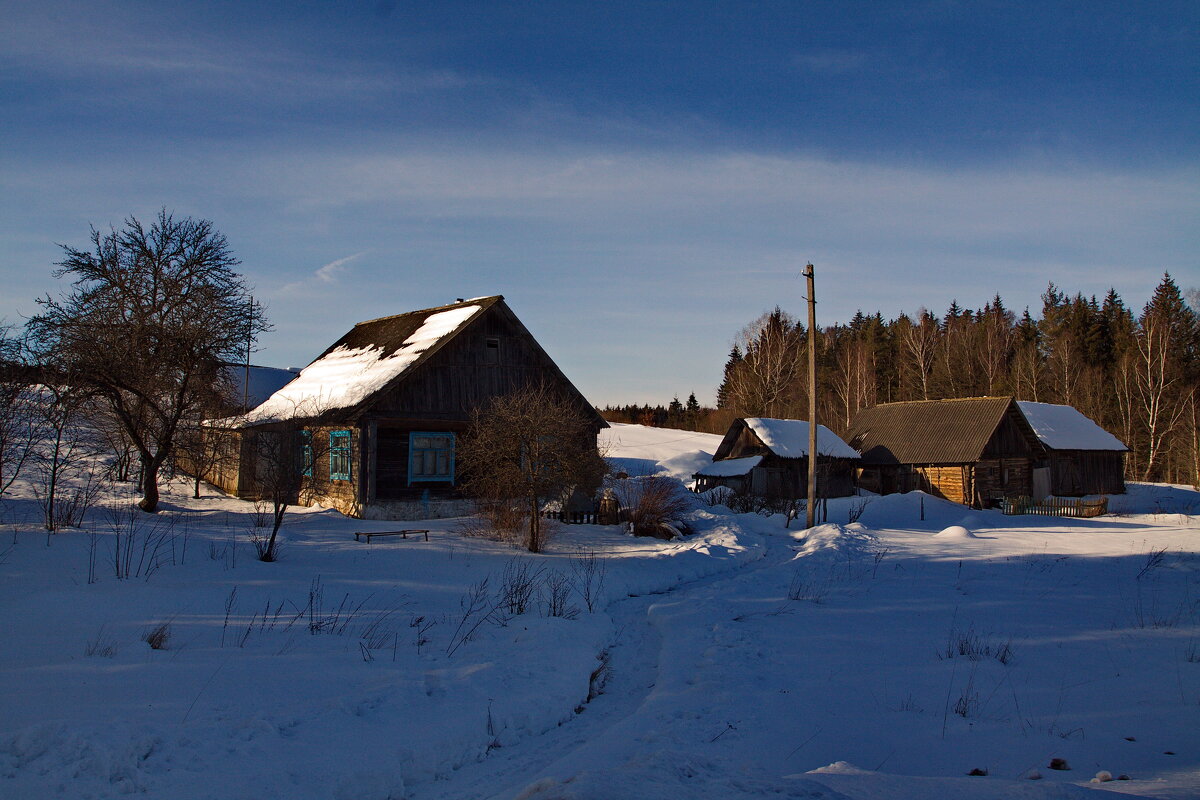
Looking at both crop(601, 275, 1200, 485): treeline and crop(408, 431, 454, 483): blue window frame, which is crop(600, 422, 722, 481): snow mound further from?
crop(408, 431, 454, 483): blue window frame

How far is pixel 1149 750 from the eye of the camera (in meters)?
5.15

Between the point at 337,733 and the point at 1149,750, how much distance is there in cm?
589

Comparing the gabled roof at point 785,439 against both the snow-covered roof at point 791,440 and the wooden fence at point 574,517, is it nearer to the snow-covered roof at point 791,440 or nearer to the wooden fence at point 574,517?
the snow-covered roof at point 791,440

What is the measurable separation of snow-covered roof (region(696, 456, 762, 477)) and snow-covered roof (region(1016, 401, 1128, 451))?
1600 centimetres

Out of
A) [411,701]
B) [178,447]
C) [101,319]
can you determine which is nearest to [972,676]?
[411,701]

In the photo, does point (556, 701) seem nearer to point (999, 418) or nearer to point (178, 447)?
point (178, 447)

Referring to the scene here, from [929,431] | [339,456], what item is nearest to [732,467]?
[929,431]

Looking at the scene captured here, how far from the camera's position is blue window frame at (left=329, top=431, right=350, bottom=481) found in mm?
20234

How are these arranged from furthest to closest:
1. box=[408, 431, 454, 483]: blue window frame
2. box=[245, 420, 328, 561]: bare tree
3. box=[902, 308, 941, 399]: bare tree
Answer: box=[902, 308, 941, 399]: bare tree < box=[408, 431, 454, 483]: blue window frame < box=[245, 420, 328, 561]: bare tree

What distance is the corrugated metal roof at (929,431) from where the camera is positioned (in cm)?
3488

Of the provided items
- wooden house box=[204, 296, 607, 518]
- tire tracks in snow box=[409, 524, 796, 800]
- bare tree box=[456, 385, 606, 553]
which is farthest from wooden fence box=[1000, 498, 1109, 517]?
tire tracks in snow box=[409, 524, 796, 800]

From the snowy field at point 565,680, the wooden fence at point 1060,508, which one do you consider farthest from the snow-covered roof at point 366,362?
the wooden fence at point 1060,508

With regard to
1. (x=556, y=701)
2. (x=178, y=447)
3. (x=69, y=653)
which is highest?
(x=178, y=447)

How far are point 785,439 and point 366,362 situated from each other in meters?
20.0
